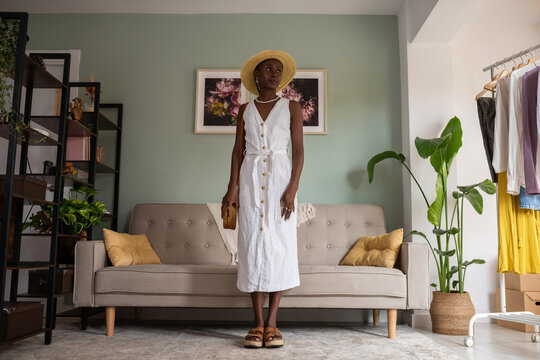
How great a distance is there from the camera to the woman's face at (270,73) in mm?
2820

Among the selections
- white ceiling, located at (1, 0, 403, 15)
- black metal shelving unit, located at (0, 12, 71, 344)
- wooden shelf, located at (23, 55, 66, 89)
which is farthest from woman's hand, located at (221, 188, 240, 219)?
white ceiling, located at (1, 0, 403, 15)

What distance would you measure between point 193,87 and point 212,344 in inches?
88.5

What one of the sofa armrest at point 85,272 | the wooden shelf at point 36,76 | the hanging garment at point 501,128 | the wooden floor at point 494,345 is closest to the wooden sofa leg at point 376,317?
the wooden floor at point 494,345

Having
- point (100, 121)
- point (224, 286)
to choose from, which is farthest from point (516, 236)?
point (100, 121)

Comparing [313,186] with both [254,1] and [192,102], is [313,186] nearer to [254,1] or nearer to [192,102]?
[192,102]

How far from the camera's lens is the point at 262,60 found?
2.89 meters

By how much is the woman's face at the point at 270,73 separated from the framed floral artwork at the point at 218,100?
126 centimetres

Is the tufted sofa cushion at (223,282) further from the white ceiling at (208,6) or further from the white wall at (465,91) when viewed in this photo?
the white ceiling at (208,6)

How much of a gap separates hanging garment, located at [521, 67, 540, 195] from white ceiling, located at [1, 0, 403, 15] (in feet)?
5.35

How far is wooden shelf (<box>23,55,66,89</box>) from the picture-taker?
2.59 metres

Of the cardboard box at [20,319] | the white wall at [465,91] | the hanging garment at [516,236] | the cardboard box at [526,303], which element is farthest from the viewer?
the white wall at [465,91]

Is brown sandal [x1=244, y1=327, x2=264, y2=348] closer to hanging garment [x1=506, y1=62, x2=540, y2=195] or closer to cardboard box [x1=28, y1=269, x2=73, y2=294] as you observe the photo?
cardboard box [x1=28, y1=269, x2=73, y2=294]

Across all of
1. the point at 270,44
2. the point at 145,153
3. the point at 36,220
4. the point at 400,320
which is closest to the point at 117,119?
the point at 145,153

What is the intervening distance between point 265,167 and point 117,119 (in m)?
1.86
